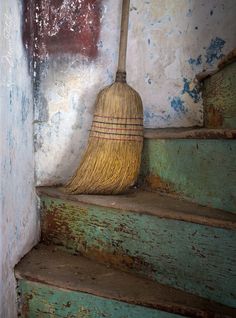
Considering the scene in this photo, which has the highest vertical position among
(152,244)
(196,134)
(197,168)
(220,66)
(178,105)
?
(220,66)

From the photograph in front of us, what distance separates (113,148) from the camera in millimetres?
1528

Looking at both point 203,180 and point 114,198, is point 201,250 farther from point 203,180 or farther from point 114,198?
point 114,198

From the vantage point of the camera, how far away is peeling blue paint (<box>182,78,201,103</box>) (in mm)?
1802

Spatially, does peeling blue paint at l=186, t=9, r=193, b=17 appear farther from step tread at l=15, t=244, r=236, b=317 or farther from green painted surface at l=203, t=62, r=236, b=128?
step tread at l=15, t=244, r=236, b=317

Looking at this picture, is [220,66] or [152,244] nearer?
[152,244]

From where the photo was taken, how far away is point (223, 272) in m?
1.18

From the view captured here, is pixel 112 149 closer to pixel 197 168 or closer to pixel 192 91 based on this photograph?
pixel 197 168

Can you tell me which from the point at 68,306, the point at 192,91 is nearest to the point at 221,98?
the point at 192,91

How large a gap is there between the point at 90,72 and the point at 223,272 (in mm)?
999

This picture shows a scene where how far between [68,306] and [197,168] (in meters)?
0.63

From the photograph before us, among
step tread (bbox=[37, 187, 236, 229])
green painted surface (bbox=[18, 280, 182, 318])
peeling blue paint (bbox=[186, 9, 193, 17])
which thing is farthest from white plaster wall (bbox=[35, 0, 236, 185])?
green painted surface (bbox=[18, 280, 182, 318])

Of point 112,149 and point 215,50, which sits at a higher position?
point 215,50

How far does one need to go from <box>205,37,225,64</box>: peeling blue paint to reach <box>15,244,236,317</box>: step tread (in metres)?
1.02

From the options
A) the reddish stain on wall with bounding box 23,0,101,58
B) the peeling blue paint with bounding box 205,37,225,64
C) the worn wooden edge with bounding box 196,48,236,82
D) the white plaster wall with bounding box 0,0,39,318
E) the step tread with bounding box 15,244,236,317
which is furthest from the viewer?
the peeling blue paint with bounding box 205,37,225,64
